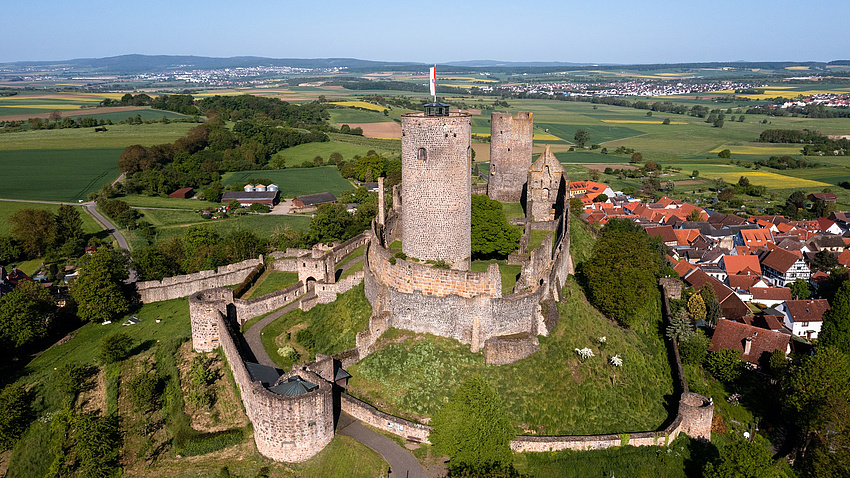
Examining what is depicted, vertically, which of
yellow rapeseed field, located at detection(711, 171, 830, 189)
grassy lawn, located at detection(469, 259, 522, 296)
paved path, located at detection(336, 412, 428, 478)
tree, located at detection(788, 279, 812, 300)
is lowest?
tree, located at detection(788, 279, 812, 300)

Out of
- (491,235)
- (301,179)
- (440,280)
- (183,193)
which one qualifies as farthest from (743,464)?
(301,179)

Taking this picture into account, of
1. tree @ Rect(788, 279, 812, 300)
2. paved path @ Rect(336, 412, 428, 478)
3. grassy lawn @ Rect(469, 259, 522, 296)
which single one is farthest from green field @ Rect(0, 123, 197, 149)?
tree @ Rect(788, 279, 812, 300)

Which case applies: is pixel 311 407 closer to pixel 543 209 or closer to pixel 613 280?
pixel 613 280

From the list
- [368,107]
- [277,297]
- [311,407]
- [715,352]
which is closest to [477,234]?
[277,297]

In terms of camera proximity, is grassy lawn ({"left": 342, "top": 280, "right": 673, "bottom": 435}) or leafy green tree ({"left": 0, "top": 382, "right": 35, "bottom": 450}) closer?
grassy lawn ({"left": 342, "top": 280, "right": 673, "bottom": 435})

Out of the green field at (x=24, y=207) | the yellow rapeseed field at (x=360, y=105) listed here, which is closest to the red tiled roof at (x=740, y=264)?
the green field at (x=24, y=207)

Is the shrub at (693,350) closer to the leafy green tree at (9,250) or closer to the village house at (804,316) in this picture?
the village house at (804,316)

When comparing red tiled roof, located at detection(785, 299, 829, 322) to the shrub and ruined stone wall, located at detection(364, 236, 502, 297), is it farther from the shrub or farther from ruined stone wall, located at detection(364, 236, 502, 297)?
ruined stone wall, located at detection(364, 236, 502, 297)

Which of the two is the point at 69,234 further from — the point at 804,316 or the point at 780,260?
the point at 780,260
